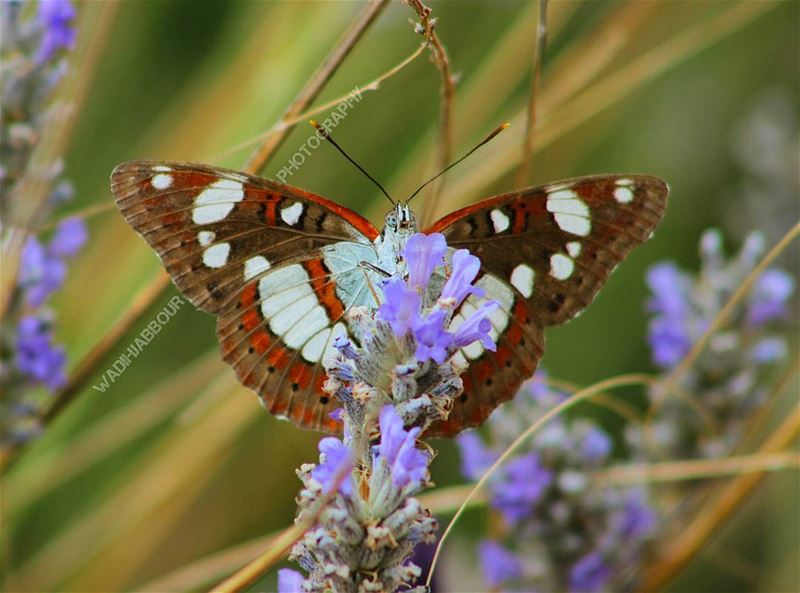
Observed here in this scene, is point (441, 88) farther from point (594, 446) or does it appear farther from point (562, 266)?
point (594, 446)

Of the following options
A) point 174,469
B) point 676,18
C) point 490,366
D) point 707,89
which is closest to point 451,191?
point 490,366

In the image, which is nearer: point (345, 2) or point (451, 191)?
point (451, 191)

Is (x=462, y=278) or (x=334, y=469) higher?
(x=462, y=278)

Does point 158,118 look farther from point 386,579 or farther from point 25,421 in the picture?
point 386,579

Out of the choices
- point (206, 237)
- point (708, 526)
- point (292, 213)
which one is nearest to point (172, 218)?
point (206, 237)

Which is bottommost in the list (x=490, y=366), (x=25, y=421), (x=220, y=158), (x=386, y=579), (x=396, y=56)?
(x=386, y=579)

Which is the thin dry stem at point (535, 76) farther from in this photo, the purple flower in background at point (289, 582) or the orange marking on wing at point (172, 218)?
the purple flower in background at point (289, 582)

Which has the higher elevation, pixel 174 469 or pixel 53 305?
pixel 53 305
